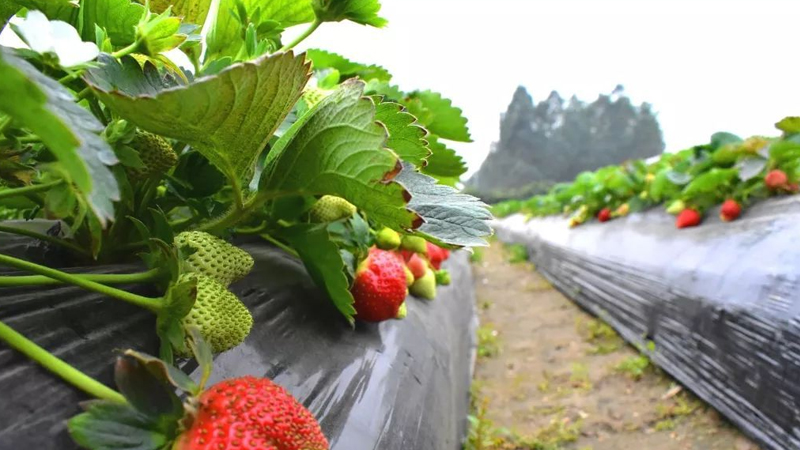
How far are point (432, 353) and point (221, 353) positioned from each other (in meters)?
0.82

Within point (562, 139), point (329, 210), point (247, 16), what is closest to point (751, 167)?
point (329, 210)

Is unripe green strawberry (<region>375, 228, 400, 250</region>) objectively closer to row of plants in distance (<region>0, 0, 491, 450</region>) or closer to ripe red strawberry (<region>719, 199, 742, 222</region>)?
row of plants in distance (<region>0, 0, 491, 450</region>)

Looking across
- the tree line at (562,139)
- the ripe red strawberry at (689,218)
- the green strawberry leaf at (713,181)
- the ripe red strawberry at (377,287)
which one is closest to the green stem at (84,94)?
the ripe red strawberry at (377,287)

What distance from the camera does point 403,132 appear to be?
64 cm

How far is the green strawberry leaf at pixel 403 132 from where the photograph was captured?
0.63 m

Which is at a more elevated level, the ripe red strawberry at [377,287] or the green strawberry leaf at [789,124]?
the green strawberry leaf at [789,124]

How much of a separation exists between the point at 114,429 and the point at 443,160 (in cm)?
72

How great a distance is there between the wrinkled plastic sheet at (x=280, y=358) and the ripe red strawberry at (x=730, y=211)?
6.31 feet

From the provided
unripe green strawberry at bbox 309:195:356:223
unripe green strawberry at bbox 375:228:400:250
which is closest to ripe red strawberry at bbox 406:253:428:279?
unripe green strawberry at bbox 375:228:400:250

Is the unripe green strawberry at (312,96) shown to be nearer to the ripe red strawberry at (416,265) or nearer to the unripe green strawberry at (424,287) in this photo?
the ripe red strawberry at (416,265)

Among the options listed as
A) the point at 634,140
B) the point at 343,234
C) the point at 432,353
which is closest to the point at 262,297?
the point at 343,234

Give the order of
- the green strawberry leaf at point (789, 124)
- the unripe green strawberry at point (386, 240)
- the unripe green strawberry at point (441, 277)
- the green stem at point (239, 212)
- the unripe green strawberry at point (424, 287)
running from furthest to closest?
the unripe green strawberry at point (441, 277)
the green strawberry leaf at point (789, 124)
the unripe green strawberry at point (424, 287)
the unripe green strawberry at point (386, 240)
the green stem at point (239, 212)

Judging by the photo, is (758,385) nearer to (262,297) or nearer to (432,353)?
(432,353)

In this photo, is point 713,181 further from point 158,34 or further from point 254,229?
point 158,34
